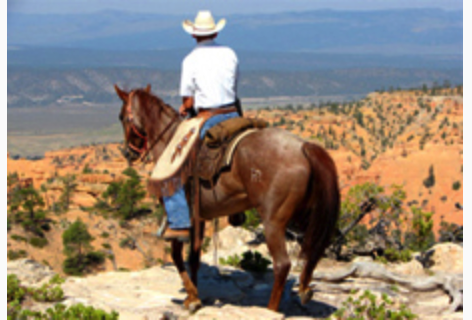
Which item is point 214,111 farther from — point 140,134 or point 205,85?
point 140,134

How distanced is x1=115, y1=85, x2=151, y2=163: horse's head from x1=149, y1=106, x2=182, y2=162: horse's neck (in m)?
0.18

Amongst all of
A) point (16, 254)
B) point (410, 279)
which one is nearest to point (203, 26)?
point (410, 279)

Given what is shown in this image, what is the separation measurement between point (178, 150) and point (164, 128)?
20.9 inches

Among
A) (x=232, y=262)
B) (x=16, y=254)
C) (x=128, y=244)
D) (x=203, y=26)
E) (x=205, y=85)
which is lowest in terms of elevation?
(x=128, y=244)

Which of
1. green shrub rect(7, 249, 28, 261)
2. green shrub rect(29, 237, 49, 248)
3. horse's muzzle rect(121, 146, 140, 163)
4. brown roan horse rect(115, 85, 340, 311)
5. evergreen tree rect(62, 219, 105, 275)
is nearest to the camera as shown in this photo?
brown roan horse rect(115, 85, 340, 311)

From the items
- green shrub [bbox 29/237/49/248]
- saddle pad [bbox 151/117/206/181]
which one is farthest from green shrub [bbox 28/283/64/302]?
green shrub [bbox 29/237/49/248]

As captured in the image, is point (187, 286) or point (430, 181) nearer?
point (187, 286)

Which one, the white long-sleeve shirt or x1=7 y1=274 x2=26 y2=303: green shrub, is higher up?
the white long-sleeve shirt

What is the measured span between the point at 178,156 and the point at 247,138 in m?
0.87

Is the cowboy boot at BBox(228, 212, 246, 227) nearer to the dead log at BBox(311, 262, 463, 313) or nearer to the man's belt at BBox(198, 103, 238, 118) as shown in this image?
the man's belt at BBox(198, 103, 238, 118)

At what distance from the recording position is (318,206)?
7.92 meters

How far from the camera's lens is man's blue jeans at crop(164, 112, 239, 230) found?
8492 mm

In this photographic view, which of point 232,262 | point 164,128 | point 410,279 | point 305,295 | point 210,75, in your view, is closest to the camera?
point 305,295

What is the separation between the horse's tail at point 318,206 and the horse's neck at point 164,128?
1818 millimetres
